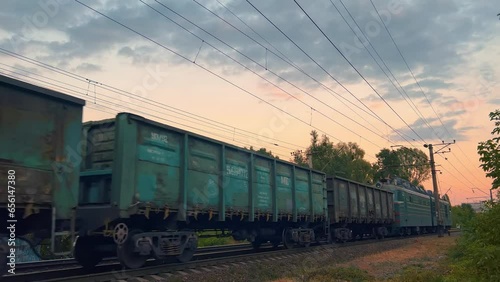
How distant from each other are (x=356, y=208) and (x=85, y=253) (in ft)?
50.7

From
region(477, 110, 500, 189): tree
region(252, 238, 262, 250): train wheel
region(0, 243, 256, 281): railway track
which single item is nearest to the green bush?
region(477, 110, 500, 189): tree

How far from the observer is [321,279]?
9.70 meters

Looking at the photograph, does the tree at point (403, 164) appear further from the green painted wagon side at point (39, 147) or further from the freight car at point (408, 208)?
the green painted wagon side at point (39, 147)

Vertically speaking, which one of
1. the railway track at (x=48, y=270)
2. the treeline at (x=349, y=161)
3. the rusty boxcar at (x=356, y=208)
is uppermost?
the treeline at (x=349, y=161)

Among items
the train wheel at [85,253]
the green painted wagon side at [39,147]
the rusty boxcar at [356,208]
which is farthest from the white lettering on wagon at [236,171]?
the rusty boxcar at [356,208]

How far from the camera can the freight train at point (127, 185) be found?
6707 millimetres

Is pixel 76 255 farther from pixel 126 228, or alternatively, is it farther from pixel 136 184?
pixel 136 184

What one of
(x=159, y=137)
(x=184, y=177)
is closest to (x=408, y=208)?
(x=184, y=177)

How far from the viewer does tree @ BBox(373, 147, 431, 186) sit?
7531 centimetres

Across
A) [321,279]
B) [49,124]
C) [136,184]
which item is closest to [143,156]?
[136,184]

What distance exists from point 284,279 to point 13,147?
6.83 m

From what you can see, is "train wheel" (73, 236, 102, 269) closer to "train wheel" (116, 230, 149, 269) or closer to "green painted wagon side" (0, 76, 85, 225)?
"train wheel" (116, 230, 149, 269)

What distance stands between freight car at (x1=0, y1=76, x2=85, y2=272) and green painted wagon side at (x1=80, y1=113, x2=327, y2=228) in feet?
4.37

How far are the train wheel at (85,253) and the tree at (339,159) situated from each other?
58.9m
